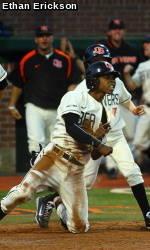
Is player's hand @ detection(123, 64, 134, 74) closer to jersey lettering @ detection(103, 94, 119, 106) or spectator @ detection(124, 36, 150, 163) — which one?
spectator @ detection(124, 36, 150, 163)

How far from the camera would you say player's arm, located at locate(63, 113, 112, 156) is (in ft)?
23.1

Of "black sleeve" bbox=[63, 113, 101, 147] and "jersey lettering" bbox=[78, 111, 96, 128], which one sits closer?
"black sleeve" bbox=[63, 113, 101, 147]

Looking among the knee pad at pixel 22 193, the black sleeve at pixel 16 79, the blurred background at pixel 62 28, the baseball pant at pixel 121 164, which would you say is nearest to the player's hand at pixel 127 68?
the blurred background at pixel 62 28

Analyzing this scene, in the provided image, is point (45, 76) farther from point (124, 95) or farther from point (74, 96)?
point (74, 96)

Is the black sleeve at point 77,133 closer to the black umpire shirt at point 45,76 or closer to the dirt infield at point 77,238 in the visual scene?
the dirt infield at point 77,238

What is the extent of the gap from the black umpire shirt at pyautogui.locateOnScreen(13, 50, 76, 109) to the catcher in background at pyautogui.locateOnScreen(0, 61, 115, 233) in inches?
180

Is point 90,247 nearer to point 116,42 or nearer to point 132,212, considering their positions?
point 132,212

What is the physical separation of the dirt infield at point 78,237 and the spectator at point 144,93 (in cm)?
453

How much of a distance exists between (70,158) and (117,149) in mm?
1117

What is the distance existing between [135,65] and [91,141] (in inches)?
253

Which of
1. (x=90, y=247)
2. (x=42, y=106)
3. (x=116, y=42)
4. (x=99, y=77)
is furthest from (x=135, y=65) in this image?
(x=90, y=247)

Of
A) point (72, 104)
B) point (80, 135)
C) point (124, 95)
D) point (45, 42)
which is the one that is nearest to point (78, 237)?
point (80, 135)

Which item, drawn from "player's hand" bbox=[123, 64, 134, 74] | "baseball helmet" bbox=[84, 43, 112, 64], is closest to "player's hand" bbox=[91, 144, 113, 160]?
"baseball helmet" bbox=[84, 43, 112, 64]

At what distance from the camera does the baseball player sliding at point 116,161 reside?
8094 mm
